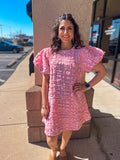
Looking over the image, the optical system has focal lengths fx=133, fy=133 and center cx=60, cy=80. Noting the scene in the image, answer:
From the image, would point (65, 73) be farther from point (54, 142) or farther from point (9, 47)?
point (9, 47)

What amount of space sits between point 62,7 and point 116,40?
3336mm

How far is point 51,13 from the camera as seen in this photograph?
172cm

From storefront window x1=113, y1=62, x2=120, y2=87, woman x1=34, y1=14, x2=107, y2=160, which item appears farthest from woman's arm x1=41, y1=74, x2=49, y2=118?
storefront window x1=113, y1=62, x2=120, y2=87

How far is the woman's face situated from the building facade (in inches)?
135

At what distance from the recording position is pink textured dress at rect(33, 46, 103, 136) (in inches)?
52.1

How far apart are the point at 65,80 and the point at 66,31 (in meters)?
0.47

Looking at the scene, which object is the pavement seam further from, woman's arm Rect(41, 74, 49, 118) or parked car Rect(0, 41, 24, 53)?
parked car Rect(0, 41, 24, 53)

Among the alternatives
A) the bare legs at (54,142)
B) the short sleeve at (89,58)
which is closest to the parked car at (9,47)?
the bare legs at (54,142)

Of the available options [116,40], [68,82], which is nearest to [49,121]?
[68,82]

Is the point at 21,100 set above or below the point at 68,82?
below

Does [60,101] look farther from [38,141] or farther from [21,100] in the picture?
[21,100]

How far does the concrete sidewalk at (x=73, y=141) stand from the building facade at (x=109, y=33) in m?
1.62

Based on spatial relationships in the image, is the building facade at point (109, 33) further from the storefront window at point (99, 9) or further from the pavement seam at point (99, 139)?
the pavement seam at point (99, 139)

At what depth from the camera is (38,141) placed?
2.08 metres
